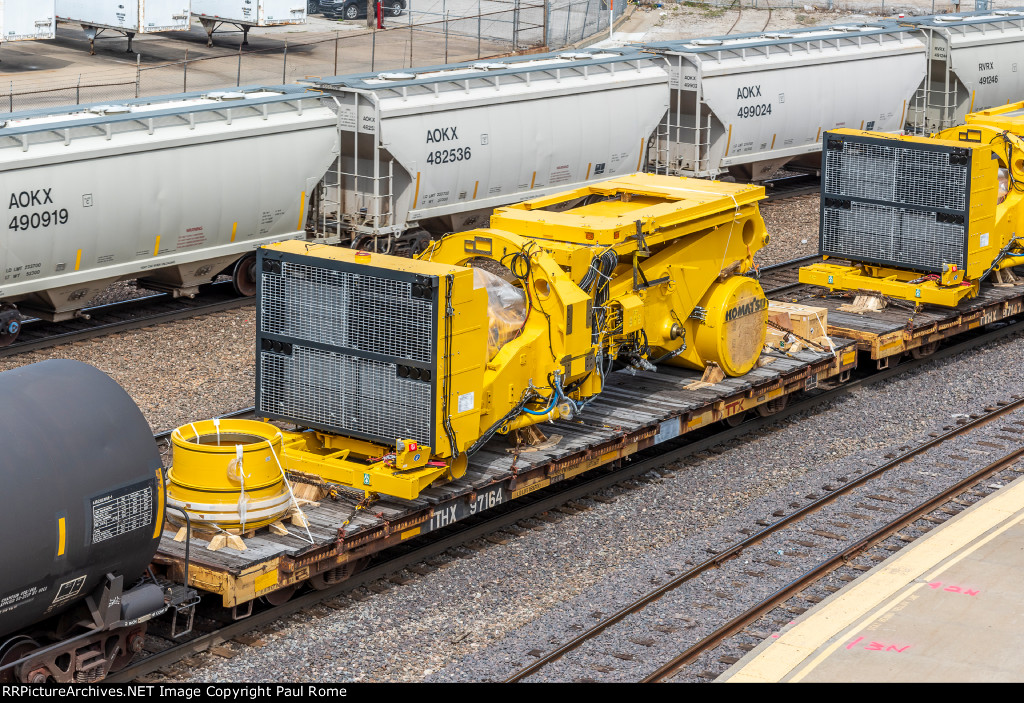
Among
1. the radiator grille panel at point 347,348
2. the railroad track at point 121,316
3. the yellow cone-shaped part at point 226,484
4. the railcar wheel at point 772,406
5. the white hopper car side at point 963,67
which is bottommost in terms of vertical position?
the railcar wheel at point 772,406

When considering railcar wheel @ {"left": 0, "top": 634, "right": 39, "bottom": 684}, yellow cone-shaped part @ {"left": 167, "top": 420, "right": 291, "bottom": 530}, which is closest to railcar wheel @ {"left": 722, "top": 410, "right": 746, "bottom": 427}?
yellow cone-shaped part @ {"left": 167, "top": 420, "right": 291, "bottom": 530}

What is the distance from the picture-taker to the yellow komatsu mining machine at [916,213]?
1884cm

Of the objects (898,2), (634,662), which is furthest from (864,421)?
(898,2)

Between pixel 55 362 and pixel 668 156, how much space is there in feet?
70.3

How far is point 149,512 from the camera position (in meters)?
9.81

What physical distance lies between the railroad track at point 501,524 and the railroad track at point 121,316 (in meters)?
4.63

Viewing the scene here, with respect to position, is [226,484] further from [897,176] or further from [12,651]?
[897,176]

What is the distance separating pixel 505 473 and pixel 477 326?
5.49ft

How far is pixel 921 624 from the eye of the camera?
11.1 metres

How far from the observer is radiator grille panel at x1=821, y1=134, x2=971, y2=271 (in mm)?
18812

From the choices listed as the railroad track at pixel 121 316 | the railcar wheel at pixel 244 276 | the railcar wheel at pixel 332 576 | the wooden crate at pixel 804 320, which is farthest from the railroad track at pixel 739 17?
the railcar wheel at pixel 332 576

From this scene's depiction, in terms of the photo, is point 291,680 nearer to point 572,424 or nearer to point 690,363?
point 572,424

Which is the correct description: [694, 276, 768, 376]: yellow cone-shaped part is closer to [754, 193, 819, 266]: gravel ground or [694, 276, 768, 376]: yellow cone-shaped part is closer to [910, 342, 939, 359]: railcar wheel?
[910, 342, 939, 359]: railcar wheel

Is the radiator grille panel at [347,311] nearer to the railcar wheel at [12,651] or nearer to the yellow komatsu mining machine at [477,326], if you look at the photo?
the yellow komatsu mining machine at [477,326]
